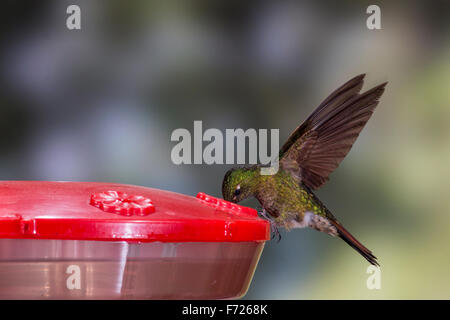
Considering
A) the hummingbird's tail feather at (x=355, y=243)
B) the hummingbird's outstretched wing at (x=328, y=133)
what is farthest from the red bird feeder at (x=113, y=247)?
the hummingbird's tail feather at (x=355, y=243)

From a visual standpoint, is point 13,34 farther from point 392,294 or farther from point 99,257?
point 99,257

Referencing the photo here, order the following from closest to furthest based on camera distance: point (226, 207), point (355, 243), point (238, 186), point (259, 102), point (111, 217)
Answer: point (111, 217)
point (226, 207)
point (238, 186)
point (355, 243)
point (259, 102)

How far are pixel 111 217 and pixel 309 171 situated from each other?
1.78 meters

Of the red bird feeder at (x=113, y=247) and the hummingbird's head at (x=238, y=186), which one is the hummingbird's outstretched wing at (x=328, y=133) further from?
the red bird feeder at (x=113, y=247)

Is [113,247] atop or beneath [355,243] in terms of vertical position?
atop

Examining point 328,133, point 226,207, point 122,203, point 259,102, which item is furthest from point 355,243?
point 122,203

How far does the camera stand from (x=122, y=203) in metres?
1.29

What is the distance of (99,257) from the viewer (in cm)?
119

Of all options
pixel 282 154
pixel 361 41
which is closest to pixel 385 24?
pixel 361 41

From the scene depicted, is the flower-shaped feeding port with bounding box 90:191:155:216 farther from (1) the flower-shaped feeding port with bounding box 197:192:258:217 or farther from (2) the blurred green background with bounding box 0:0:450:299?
(2) the blurred green background with bounding box 0:0:450:299

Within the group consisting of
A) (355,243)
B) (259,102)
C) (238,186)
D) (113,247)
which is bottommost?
(355,243)

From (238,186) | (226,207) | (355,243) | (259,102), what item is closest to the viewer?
(226,207)

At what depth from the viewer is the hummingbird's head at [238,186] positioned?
270 cm

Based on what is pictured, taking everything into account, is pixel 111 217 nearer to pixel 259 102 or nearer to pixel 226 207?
pixel 226 207
